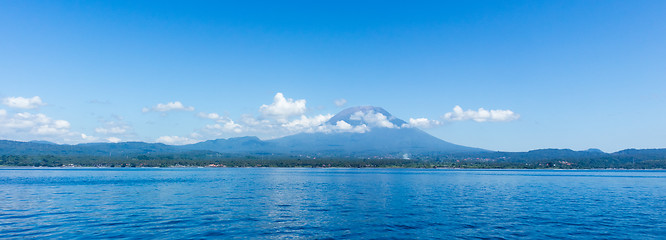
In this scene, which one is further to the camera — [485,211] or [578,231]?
[485,211]

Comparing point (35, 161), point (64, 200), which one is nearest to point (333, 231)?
point (64, 200)

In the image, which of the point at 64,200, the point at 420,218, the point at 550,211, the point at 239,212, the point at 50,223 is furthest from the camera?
the point at 64,200

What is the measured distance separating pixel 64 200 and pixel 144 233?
868 inches

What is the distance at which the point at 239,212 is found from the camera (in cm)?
3131

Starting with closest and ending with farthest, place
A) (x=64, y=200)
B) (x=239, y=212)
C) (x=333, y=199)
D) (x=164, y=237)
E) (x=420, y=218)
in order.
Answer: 1. (x=164, y=237)
2. (x=420, y=218)
3. (x=239, y=212)
4. (x=64, y=200)
5. (x=333, y=199)

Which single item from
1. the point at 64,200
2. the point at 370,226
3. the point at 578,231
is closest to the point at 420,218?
the point at 370,226

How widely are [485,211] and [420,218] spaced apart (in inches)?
293

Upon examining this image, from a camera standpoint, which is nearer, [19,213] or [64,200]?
[19,213]

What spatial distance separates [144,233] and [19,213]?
14727mm

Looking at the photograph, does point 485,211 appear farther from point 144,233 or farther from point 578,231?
point 144,233

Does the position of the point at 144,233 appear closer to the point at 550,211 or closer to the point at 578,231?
the point at 578,231

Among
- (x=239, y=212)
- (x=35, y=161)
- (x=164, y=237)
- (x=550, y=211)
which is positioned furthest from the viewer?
(x=35, y=161)

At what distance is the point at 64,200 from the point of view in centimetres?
3847

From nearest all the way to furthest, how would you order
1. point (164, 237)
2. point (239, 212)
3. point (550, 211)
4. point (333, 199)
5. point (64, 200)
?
point (164, 237) → point (239, 212) → point (550, 211) → point (64, 200) → point (333, 199)
